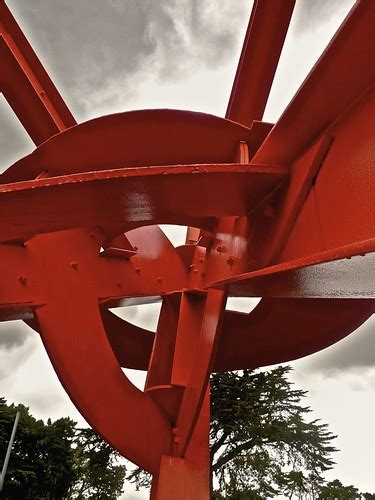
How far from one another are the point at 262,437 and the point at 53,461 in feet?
50.1

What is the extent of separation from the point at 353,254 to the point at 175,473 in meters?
4.98

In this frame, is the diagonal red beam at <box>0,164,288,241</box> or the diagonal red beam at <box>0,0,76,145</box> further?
the diagonal red beam at <box>0,0,76,145</box>

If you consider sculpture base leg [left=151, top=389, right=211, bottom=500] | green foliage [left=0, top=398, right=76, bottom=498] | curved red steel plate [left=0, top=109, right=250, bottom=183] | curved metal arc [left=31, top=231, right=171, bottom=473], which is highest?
green foliage [left=0, top=398, right=76, bottom=498]

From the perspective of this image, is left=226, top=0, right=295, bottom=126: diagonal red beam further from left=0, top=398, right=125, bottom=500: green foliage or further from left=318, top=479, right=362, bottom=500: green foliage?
left=318, top=479, right=362, bottom=500: green foliage

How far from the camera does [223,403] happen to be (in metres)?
24.8

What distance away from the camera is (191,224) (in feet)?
22.8

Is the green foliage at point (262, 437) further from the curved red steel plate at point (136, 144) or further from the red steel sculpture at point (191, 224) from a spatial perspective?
the curved red steel plate at point (136, 144)

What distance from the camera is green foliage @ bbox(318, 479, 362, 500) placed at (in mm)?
26675

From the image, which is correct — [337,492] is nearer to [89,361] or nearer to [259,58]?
[89,361]

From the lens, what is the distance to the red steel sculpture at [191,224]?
283 cm

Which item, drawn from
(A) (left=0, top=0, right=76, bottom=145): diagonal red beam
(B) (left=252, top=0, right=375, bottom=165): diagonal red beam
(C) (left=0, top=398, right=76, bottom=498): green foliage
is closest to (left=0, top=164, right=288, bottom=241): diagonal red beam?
(B) (left=252, top=0, right=375, bottom=165): diagonal red beam

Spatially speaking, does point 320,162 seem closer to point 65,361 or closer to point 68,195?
point 68,195

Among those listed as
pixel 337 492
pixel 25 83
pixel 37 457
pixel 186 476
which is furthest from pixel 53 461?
pixel 25 83

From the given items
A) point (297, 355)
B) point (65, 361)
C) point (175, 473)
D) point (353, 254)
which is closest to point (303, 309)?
point (297, 355)
